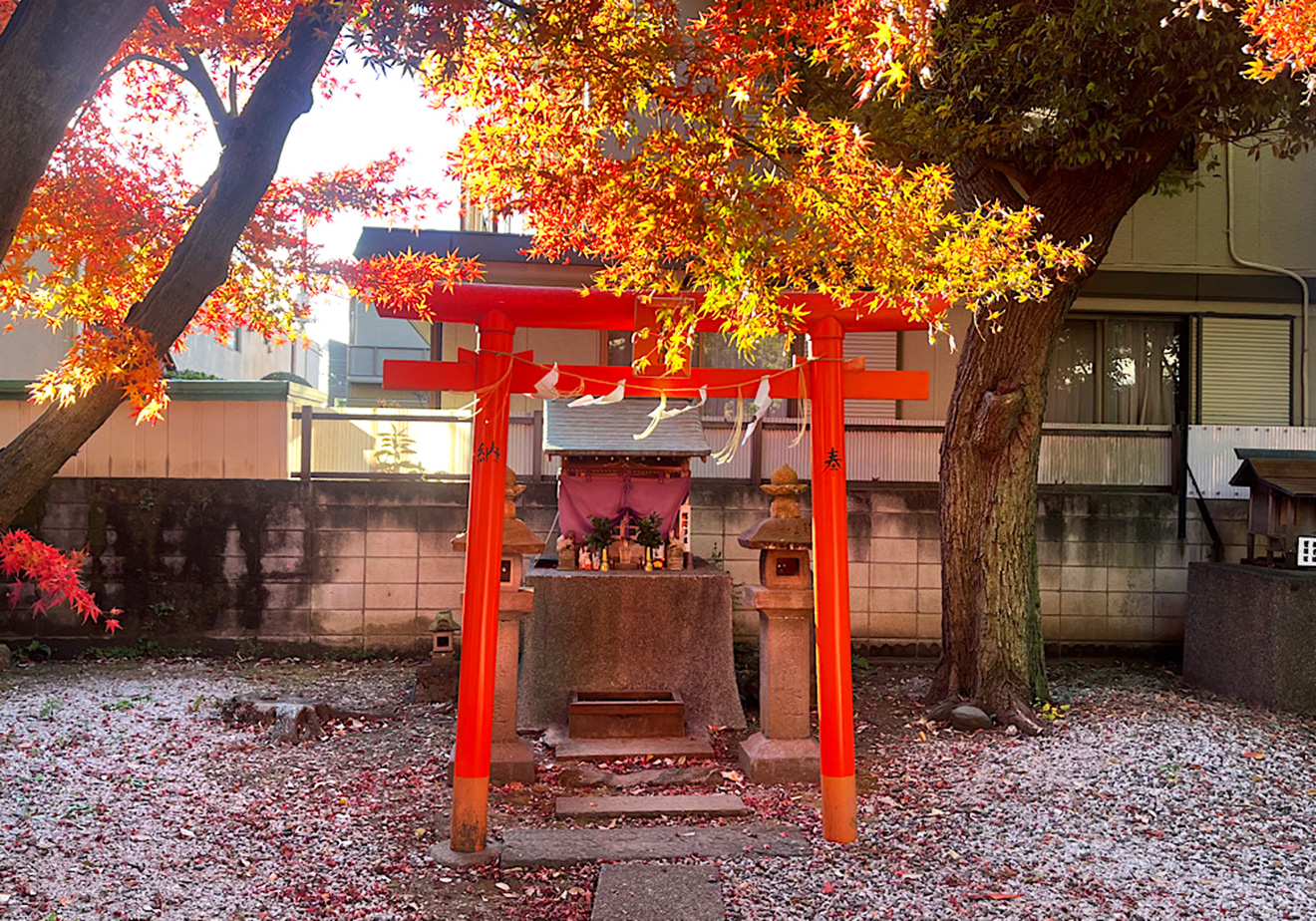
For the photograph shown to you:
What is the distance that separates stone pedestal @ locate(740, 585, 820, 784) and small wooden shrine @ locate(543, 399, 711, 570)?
2085mm

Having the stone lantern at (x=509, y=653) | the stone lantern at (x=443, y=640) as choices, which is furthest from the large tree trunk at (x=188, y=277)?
the stone lantern at (x=443, y=640)

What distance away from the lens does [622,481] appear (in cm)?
980

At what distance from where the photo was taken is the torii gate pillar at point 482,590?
570 cm

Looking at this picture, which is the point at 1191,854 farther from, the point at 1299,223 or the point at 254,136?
the point at 1299,223

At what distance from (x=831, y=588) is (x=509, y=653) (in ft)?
8.77

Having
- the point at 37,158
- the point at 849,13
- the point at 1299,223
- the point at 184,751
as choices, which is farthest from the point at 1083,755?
the point at 1299,223

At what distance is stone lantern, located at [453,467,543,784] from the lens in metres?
7.13

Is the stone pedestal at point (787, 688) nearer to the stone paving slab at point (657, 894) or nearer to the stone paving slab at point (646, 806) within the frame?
the stone paving slab at point (646, 806)

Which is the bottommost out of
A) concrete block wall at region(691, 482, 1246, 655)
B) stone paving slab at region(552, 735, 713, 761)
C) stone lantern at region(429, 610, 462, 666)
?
stone paving slab at region(552, 735, 713, 761)

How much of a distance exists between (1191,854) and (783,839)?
2.42 m

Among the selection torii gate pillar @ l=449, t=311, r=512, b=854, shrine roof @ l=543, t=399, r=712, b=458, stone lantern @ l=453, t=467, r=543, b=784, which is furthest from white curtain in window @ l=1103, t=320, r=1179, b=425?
torii gate pillar @ l=449, t=311, r=512, b=854

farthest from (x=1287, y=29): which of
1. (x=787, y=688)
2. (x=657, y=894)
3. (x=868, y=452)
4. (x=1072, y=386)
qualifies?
(x=1072, y=386)

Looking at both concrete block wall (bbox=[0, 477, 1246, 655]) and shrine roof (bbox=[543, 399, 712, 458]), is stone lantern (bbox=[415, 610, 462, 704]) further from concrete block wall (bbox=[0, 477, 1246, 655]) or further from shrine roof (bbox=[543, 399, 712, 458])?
shrine roof (bbox=[543, 399, 712, 458])

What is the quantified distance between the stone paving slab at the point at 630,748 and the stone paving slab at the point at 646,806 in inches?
35.3
